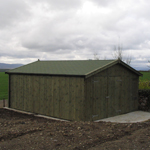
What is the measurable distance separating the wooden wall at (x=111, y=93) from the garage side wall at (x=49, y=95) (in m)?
0.47

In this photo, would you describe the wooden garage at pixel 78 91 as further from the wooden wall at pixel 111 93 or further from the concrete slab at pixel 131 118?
the concrete slab at pixel 131 118

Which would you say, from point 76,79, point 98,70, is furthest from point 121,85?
point 76,79

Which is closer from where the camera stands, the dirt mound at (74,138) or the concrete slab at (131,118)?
the dirt mound at (74,138)

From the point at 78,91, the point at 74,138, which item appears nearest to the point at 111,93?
the point at 78,91

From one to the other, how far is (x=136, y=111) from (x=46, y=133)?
774 cm

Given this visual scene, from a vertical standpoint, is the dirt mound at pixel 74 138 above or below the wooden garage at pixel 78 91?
below

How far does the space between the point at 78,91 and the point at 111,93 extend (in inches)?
88.2

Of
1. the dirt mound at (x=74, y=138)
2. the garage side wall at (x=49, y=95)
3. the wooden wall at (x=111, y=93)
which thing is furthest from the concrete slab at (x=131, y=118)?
the dirt mound at (x=74, y=138)

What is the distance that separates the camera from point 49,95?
1088 centimetres

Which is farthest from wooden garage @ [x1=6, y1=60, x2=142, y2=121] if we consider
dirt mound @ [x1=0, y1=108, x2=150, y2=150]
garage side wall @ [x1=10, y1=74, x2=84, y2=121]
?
dirt mound @ [x1=0, y1=108, x2=150, y2=150]

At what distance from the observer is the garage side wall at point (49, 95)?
9.59m

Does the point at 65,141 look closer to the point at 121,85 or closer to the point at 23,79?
the point at 121,85

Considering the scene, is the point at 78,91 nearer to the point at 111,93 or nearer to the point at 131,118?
the point at 111,93

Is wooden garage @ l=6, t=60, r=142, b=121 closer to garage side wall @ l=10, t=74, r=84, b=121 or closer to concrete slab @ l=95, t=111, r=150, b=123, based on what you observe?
garage side wall @ l=10, t=74, r=84, b=121
